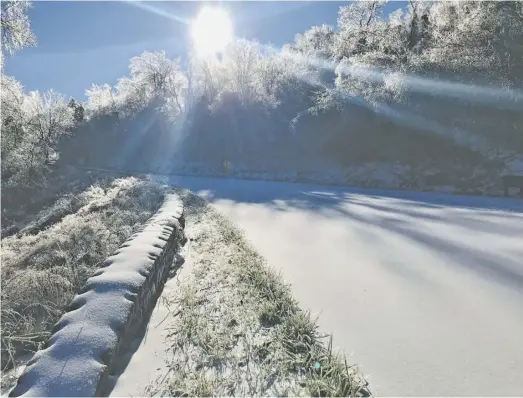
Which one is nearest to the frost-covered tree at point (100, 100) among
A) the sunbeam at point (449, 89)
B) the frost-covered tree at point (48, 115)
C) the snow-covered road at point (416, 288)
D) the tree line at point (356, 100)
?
the tree line at point (356, 100)

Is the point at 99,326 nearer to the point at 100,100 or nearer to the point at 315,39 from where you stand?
the point at 315,39

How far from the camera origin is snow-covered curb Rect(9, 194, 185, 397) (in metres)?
3.39

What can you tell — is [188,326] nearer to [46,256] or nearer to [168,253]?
[168,253]

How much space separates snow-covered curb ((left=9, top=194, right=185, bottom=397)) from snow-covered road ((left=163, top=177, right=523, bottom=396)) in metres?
2.35

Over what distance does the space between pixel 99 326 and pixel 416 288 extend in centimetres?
459

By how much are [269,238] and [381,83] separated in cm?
2001

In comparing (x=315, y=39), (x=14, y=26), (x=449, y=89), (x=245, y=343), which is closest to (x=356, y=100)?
(x=449, y=89)

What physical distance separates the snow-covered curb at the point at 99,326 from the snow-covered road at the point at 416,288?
7.72ft

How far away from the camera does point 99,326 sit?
415cm

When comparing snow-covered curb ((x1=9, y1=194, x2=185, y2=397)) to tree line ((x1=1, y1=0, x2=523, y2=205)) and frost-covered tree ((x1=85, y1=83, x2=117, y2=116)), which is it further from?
frost-covered tree ((x1=85, y1=83, x2=117, y2=116))

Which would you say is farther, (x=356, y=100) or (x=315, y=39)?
(x=315, y=39)

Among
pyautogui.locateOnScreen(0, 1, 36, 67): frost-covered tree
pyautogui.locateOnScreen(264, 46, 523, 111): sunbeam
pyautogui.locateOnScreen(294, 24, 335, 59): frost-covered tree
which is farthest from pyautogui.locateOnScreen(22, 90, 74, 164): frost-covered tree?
pyautogui.locateOnScreen(294, 24, 335, 59): frost-covered tree

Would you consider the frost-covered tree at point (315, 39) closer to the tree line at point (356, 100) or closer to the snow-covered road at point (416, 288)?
the tree line at point (356, 100)

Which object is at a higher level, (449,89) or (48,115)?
(449,89)
